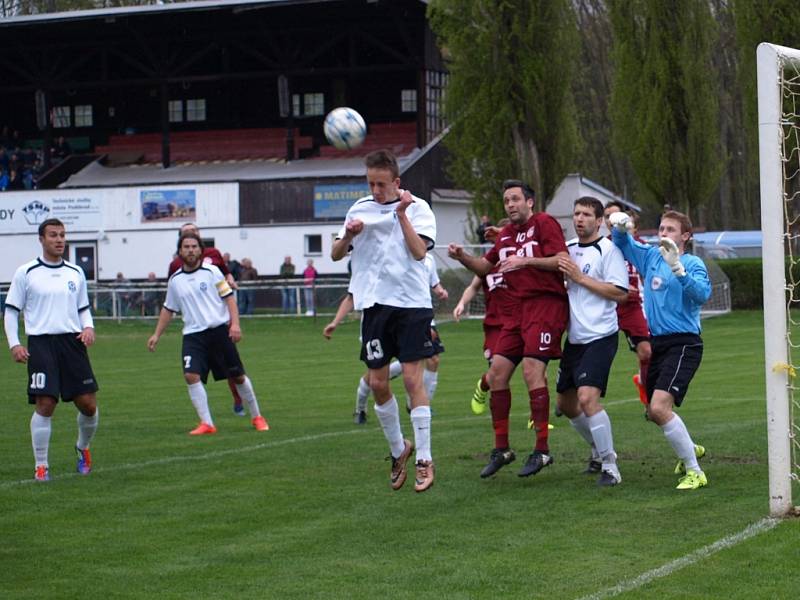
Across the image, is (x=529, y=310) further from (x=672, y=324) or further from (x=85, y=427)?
(x=85, y=427)

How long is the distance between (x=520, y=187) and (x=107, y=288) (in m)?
28.8

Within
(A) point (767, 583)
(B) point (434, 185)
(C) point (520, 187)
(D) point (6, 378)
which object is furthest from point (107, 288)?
(A) point (767, 583)

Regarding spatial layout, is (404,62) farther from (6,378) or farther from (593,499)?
(593,499)

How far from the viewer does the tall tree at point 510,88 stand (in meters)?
36.8

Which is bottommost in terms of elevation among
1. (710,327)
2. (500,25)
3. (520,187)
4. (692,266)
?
(710,327)

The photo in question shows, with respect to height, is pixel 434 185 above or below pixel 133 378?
above

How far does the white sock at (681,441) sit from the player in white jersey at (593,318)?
0.47m

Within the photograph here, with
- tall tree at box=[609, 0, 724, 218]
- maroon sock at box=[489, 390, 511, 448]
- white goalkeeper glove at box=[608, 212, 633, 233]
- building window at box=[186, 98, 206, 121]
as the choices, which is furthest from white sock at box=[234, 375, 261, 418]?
building window at box=[186, 98, 206, 121]

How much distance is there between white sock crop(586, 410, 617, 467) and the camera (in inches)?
356

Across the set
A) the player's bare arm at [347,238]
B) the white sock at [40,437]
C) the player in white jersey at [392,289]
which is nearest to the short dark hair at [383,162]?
the player in white jersey at [392,289]

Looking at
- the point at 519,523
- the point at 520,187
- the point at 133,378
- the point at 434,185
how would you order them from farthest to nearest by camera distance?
the point at 434,185
the point at 133,378
the point at 520,187
the point at 519,523

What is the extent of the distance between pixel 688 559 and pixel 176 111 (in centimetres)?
4721

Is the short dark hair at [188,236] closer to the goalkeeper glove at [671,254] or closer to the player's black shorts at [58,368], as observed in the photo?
the player's black shorts at [58,368]

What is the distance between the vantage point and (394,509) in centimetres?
842
